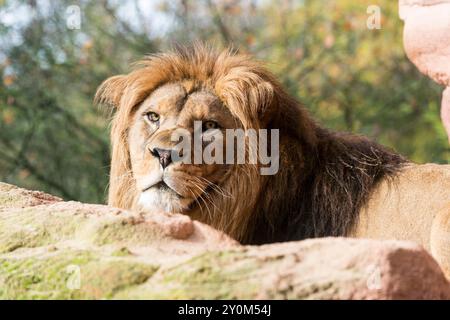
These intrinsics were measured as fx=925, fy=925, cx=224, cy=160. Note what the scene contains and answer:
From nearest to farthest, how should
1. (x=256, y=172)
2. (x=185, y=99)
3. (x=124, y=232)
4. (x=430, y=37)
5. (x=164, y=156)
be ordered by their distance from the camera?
1. (x=124, y=232)
2. (x=164, y=156)
3. (x=256, y=172)
4. (x=185, y=99)
5. (x=430, y=37)

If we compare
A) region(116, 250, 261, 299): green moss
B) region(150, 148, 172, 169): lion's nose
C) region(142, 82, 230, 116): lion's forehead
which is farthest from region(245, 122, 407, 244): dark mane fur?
region(116, 250, 261, 299): green moss

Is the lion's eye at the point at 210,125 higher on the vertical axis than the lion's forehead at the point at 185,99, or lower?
lower

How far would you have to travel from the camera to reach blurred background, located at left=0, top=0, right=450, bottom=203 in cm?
1180

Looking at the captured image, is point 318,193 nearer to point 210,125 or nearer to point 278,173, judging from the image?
point 278,173

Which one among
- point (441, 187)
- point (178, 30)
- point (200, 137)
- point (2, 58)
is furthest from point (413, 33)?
point (2, 58)

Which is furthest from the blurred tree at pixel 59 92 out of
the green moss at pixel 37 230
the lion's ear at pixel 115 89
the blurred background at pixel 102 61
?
the green moss at pixel 37 230

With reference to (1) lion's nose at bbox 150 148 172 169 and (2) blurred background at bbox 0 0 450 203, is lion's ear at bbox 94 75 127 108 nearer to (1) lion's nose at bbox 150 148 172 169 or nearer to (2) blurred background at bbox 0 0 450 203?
(1) lion's nose at bbox 150 148 172 169

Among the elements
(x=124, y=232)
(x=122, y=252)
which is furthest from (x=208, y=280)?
(x=124, y=232)

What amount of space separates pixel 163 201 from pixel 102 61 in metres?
6.99

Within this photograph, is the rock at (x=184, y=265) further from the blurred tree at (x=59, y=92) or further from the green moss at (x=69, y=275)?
the blurred tree at (x=59, y=92)

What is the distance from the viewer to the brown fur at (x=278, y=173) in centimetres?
569

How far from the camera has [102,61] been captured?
1214 cm

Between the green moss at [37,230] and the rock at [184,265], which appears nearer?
the rock at [184,265]

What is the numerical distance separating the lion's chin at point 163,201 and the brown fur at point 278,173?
0.23 m
